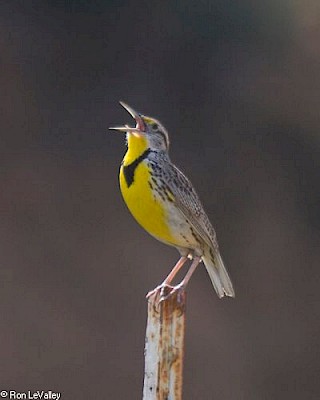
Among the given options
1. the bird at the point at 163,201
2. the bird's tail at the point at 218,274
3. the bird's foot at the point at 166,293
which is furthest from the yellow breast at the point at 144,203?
the bird's foot at the point at 166,293

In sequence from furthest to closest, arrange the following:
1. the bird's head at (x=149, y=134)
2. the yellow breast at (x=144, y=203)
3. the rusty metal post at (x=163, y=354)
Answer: the bird's head at (x=149, y=134) < the yellow breast at (x=144, y=203) < the rusty metal post at (x=163, y=354)

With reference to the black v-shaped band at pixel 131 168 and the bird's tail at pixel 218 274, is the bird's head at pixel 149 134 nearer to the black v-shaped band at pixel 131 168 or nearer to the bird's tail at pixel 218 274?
the black v-shaped band at pixel 131 168

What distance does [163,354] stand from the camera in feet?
6.93

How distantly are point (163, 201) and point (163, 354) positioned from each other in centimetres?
66

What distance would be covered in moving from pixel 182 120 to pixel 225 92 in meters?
0.26

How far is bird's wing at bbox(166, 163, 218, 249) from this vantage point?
8.95ft

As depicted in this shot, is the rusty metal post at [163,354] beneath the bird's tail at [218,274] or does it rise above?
beneath

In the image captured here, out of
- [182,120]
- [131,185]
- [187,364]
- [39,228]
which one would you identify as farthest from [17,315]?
[131,185]

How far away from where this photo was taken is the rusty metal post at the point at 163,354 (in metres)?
2.11

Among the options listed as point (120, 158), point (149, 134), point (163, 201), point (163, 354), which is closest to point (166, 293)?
point (163, 354)

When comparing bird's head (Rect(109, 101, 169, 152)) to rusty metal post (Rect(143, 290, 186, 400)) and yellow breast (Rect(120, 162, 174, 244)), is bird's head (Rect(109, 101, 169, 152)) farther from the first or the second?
rusty metal post (Rect(143, 290, 186, 400))

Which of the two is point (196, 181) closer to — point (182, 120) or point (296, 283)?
point (182, 120)

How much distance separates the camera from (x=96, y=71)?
5.04 metres

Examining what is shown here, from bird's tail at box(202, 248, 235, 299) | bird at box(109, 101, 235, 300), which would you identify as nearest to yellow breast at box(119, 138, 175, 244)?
bird at box(109, 101, 235, 300)
